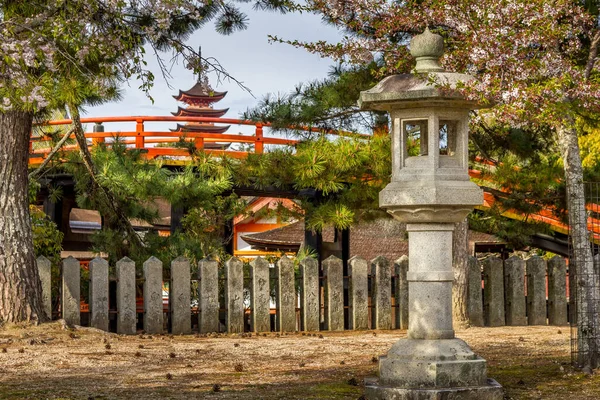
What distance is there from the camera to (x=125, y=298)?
12.1 metres

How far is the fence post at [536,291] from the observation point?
1439 cm

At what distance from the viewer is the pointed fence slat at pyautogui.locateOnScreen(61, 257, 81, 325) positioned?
11820mm

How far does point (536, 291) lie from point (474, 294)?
1290 millimetres

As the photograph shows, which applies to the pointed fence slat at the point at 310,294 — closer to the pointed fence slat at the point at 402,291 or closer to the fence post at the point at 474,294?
the pointed fence slat at the point at 402,291

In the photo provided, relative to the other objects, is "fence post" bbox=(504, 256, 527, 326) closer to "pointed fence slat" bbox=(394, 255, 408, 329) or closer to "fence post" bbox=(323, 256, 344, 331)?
"pointed fence slat" bbox=(394, 255, 408, 329)

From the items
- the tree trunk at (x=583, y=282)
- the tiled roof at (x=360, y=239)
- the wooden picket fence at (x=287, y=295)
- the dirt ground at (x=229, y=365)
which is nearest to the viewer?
the dirt ground at (x=229, y=365)

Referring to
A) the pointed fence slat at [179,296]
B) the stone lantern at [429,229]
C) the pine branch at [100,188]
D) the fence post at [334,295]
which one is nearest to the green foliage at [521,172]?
the fence post at [334,295]

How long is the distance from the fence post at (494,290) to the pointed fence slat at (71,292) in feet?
21.2

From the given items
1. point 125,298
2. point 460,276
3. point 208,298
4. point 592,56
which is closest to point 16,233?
point 125,298

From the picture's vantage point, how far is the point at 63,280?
468 inches

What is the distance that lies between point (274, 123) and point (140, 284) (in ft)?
10.9

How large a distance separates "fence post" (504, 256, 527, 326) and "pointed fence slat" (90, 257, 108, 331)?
21.3ft

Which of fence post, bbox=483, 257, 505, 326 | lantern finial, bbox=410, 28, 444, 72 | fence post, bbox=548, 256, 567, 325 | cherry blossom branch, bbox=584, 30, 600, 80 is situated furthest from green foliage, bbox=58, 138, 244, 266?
lantern finial, bbox=410, 28, 444, 72

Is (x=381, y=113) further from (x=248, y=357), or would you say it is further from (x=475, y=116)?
(x=248, y=357)
